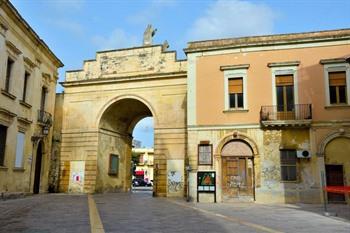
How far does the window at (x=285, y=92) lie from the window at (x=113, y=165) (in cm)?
1381

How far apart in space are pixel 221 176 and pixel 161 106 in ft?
25.0

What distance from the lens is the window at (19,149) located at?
20.0 meters

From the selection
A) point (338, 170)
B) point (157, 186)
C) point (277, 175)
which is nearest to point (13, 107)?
point (157, 186)

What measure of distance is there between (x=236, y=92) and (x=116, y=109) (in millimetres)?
10699

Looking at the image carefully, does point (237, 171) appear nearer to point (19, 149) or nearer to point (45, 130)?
point (19, 149)

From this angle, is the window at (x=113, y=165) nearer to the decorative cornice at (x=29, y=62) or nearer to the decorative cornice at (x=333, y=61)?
the decorative cornice at (x=29, y=62)

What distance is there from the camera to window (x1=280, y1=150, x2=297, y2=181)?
62.1 feet

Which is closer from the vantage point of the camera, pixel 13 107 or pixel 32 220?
pixel 32 220

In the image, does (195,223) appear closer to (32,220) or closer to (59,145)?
(32,220)

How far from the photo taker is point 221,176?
19.8 m

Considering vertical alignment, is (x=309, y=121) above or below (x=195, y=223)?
above

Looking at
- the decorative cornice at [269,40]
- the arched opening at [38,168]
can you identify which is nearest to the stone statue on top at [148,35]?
the decorative cornice at [269,40]

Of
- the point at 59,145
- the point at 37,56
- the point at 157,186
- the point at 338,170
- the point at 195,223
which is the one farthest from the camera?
the point at 59,145

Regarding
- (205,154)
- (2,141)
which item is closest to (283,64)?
(205,154)
